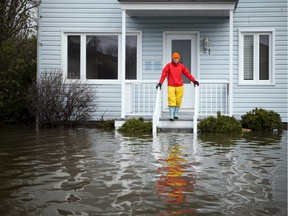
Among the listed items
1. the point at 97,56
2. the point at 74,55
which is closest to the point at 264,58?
the point at 97,56

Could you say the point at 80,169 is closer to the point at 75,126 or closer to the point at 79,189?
the point at 79,189

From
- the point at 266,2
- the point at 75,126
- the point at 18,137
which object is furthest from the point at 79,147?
the point at 266,2

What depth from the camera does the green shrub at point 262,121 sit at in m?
14.8

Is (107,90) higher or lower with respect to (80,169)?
higher

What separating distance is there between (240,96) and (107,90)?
435 cm

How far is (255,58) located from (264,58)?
11.9 inches

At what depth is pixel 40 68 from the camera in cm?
1722

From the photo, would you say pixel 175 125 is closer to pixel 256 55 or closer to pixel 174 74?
pixel 174 74

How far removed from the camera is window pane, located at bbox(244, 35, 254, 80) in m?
16.8

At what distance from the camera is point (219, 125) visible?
1402 cm

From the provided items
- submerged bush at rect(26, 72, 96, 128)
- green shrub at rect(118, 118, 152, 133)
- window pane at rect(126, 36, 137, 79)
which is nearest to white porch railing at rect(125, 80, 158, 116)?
window pane at rect(126, 36, 137, 79)

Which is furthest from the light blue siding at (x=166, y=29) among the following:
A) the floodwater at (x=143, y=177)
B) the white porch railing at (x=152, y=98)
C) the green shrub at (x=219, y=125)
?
the floodwater at (x=143, y=177)

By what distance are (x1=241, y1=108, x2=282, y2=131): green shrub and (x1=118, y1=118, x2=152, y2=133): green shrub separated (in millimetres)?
2907

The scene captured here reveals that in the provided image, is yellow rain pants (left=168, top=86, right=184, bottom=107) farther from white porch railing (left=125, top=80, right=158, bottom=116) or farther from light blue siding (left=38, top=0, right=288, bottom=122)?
light blue siding (left=38, top=0, right=288, bottom=122)
